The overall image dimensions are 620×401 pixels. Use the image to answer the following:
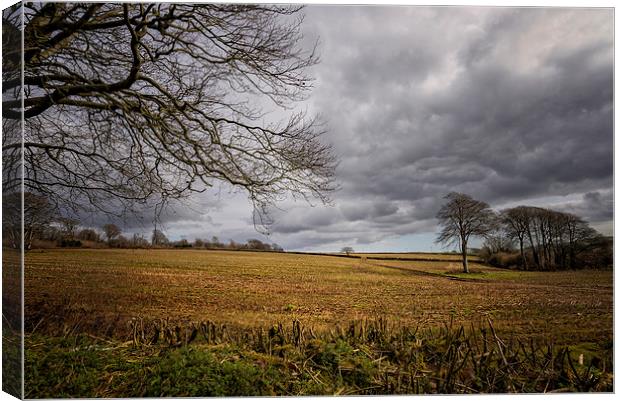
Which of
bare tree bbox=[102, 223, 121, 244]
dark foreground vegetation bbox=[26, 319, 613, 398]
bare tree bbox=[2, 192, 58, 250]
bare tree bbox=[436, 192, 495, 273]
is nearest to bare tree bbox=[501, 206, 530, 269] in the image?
bare tree bbox=[436, 192, 495, 273]

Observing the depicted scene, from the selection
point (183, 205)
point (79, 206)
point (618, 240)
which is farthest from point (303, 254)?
point (618, 240)

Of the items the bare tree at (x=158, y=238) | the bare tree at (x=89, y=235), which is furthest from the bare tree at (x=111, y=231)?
the bare tree at (x=158, y=238)

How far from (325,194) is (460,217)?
65.0 inches

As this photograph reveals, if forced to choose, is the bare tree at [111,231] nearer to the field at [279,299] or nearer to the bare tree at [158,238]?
the field at [279,299]

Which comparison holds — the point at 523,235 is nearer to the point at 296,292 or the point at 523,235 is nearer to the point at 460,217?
the point at 460,217

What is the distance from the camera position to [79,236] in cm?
652

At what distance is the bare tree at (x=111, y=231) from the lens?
6.52m

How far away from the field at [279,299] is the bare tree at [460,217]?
307mm

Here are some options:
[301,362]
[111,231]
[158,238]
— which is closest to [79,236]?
[111,231]

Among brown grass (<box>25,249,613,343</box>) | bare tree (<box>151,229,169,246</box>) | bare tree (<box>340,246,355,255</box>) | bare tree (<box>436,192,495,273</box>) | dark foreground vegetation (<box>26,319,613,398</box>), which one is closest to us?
dark foreground vegetation (<box>26,319,613,398</box>)

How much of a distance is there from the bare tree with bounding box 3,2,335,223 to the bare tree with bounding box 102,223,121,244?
0.64 feet

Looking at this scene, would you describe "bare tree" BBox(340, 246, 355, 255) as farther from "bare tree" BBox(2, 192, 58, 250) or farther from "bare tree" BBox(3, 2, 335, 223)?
"bare tree" BBox(2, 192, 58, 250)

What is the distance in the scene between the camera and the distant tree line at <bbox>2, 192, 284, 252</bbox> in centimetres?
636

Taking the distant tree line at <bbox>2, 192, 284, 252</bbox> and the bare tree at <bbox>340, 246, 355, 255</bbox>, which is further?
the bare tree at <bbox>340, 246, 355, 255</bbox>
